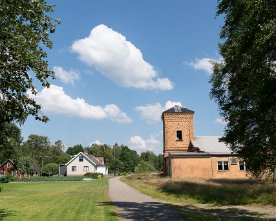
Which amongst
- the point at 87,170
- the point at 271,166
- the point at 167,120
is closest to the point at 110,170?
the point at 87,170

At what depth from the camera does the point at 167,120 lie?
54969mm

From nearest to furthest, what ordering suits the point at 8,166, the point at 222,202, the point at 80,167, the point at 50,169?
the point at 222,202
the point at 8,166
the point at 80,167
the point at 50,169

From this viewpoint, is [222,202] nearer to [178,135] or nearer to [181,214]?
[181,214]

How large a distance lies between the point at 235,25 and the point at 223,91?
1238 cm

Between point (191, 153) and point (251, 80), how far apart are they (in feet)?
111

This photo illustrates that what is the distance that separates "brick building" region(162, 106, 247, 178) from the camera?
46.3m

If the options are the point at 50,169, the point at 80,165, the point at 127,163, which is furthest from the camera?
the point at 127,163

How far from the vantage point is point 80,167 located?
325ft

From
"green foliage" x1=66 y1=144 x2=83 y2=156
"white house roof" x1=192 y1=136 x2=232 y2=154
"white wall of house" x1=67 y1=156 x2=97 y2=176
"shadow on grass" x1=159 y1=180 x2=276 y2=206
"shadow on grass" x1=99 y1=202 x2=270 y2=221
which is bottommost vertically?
"shadow on grass" x1=99 y1=202 x2=270 y2=221

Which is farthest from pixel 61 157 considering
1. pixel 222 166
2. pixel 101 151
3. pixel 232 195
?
pixel 232 195

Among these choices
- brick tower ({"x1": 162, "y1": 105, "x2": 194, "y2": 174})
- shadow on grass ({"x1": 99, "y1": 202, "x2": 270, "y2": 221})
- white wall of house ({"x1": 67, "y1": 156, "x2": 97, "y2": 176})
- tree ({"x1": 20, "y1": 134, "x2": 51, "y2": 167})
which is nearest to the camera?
shadow on grass ({"x1": 99, "y1": 202, "x2": 270, "y2": 221})

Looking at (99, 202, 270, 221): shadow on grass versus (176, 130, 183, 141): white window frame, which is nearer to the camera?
(99, 202, 270, 221): shadow on grass

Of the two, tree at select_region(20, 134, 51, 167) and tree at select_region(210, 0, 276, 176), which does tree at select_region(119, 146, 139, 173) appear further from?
tree at select_region(210, 0, 276, 176)

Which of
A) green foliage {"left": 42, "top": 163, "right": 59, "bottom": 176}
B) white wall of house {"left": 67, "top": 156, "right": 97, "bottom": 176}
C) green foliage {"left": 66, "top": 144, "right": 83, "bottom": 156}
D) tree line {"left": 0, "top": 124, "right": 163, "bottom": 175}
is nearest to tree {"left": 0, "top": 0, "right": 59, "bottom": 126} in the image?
tree line {"left": 0, "top": 124, "right": 163, "bottom": 175}
